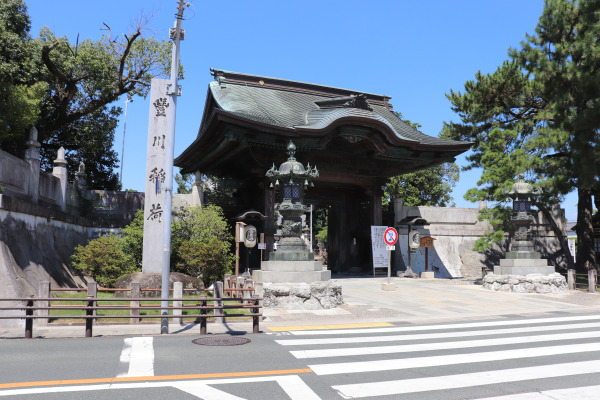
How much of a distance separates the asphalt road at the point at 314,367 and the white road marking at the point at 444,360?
0.02 metres

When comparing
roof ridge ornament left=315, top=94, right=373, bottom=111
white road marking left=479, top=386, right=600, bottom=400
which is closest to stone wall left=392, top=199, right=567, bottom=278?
roof ridge ornament left=315, top=94, right=373, bottom=111

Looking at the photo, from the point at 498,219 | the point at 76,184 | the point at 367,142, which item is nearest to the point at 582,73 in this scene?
the point at 498,219

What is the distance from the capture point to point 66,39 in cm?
2177

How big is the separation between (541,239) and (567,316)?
2002 centimetres

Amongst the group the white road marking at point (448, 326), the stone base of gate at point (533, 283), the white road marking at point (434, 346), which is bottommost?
the white road marking at point (448, 326)

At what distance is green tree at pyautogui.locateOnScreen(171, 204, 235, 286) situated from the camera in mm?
15320

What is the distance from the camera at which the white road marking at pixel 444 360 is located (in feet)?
20.9

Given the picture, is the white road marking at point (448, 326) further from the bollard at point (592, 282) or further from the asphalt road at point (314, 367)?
the bollard at point (592, 282)

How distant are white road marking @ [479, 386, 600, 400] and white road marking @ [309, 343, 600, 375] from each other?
1589mm

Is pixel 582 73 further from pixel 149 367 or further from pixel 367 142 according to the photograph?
pixel 149 367

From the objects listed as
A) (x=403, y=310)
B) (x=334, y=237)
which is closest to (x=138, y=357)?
(x=403, y=310)

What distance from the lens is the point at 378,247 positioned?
23.9 m

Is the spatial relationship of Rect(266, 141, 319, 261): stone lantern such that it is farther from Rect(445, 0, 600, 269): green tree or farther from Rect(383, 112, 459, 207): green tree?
Rect(383, 112, 459, 207): green tree

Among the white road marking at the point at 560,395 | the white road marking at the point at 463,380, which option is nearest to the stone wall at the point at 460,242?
the white road marking at the point at 463,380
